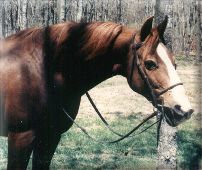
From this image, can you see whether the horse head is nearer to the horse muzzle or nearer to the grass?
the horse muzzle

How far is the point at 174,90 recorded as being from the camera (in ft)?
11.4

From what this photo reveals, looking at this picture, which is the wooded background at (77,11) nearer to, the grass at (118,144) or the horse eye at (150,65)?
the grass at (118,144)

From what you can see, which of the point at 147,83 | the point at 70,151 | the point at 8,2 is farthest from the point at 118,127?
the point at 8,2

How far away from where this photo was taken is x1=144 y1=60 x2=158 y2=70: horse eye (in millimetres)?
3601

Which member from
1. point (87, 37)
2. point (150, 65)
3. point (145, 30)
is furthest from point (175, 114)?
point (87, 37)

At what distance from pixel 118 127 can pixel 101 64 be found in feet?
13.7

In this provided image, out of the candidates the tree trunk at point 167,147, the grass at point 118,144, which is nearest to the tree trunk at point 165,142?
the tree trunk at point 167,147

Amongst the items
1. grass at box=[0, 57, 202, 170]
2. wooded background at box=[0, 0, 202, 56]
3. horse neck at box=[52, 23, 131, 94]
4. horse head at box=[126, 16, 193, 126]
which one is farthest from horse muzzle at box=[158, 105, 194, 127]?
wooded background at box=[0, 0, 202, 56]

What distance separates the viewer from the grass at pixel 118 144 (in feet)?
20.0

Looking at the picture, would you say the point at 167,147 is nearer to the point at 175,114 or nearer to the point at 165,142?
the point at 165,142

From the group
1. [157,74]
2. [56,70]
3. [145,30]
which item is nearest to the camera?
[157,74]

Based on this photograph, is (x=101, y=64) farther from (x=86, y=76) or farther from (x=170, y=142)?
(x=170, y=142)

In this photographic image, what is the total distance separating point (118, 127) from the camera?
797cm

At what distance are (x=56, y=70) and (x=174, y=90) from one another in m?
1.22
